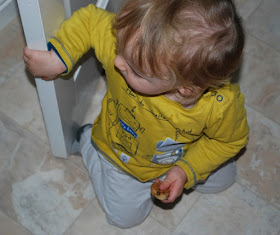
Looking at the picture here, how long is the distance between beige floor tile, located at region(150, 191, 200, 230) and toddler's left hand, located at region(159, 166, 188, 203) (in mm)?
271

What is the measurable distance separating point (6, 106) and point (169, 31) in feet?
2.56

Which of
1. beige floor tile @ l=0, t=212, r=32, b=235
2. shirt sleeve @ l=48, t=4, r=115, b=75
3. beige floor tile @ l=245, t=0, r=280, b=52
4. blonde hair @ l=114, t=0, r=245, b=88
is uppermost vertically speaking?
blonde hair @ l=114, t=0, r=245, b=88

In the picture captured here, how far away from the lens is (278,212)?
129 cm

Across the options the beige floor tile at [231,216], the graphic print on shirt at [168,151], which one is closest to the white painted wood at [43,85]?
the graphic print on shirt at [168,151]

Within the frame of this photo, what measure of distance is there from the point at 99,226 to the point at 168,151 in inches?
14.3

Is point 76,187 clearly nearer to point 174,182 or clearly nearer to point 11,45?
point 174,182

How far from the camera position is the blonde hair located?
69 centimetres

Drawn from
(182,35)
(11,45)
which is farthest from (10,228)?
(182,35)

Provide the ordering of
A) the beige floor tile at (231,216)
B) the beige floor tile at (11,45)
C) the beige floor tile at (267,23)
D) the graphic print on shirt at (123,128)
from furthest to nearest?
1. the beige floor tile at (267,23)
2. the beige floor tile at (11,45)
3. the beige floor tile at (231,216)
4. the graphic print on shirt at (123,128)

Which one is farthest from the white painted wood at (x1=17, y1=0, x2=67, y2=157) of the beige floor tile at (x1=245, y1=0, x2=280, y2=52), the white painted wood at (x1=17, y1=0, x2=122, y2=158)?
the beige floor tile at (x1=245, y1=0, x2=280, y2=52)

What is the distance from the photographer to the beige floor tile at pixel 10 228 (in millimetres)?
1208

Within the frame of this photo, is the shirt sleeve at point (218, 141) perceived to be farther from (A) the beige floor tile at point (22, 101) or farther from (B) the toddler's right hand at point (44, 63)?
(A) the beige floor tile at point (22, 101)

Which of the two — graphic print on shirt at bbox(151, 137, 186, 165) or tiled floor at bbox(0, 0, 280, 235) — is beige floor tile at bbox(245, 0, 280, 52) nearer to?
tiled floor at bbox(0, 0, 280, 235)

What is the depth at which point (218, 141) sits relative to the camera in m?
0.98
